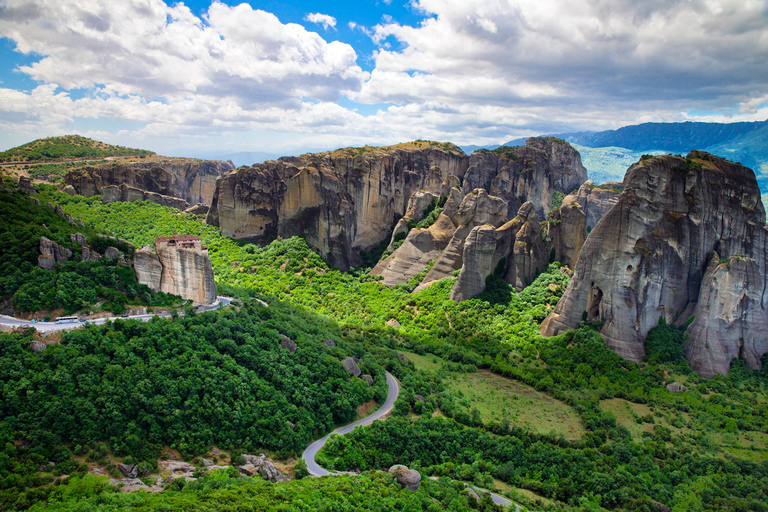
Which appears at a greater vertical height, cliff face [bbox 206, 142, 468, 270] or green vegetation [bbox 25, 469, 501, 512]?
cliff face [bbox 206, 142, 468, 270]

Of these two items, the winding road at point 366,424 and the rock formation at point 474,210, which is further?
the rock formation at point 474,210

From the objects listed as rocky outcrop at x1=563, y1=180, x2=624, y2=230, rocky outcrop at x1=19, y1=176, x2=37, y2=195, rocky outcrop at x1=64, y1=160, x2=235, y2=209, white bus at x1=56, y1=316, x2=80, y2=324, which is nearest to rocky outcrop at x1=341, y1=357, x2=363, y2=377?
white bus at x1=56, y1=316, x2=80, y2=324

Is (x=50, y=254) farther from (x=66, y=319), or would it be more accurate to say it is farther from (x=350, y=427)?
(x=350, y=427)

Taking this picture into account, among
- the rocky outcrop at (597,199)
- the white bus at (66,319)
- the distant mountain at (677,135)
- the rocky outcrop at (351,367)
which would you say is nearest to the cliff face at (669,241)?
the rocky outcrop at (351,367)

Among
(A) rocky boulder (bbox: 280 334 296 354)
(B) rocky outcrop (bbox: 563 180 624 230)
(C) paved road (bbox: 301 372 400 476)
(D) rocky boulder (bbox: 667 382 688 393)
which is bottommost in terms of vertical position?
(C) paved road (bbox: 301 372 400 476)

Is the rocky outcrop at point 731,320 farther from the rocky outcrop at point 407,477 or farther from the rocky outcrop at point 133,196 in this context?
the rocky outcrop at point 133,196

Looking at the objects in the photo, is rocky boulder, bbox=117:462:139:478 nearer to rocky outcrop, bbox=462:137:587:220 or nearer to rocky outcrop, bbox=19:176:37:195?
rocky outcrop, bbox=19:176:37:195

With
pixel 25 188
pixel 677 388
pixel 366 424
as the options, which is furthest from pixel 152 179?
pixel 677 388
